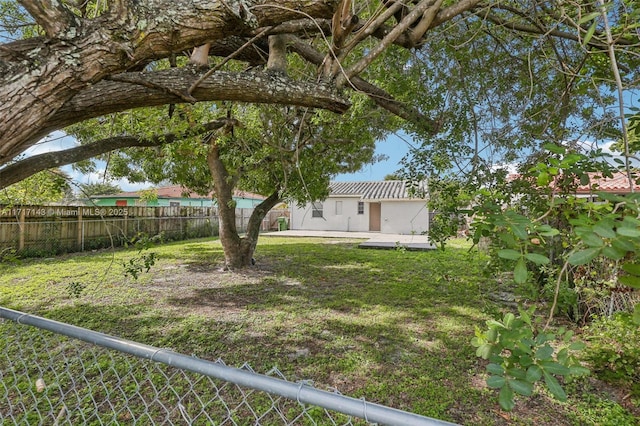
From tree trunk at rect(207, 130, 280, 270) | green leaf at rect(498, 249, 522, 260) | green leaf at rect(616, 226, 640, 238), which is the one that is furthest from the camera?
tree trunk at rect(207, 130, 280, 270)

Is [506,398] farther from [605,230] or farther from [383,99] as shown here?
[383,99]

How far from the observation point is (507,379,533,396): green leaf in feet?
2.56

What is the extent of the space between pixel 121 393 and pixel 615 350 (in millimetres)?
4261

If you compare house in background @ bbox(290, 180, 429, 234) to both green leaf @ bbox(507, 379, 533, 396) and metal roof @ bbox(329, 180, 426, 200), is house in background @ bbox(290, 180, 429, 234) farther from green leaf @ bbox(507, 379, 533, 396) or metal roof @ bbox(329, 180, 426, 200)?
green leaf @ bbox(507, 379, 533, 396)

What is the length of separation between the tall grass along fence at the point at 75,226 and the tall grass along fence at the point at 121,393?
3.81 meters

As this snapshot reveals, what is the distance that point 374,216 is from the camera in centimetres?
1964

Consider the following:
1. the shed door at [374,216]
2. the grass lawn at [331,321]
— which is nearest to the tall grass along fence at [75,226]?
the grass lawn at [331,321]

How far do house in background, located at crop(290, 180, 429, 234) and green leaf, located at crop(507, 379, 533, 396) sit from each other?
1664 cm

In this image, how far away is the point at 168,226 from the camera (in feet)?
44.1

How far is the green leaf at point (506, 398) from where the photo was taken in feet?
2.57

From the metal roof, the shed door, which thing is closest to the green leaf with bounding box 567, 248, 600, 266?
the metal roof

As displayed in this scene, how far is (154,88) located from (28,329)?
381 centimetres

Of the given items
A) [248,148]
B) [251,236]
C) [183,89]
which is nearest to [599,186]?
[183,89]

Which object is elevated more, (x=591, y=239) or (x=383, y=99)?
(x=383, y=99)
